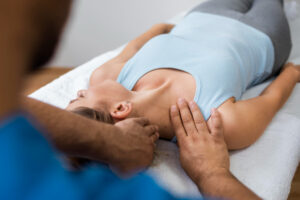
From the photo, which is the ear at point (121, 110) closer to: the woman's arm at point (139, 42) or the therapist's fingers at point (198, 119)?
the therapist's fingers at point (198, 119)

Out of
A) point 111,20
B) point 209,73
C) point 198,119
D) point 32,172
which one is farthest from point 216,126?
point 111,20

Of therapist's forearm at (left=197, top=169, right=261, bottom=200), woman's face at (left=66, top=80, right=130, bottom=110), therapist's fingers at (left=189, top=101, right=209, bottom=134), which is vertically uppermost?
woman's face at (left=66, top=80, right=130, bottom=110)

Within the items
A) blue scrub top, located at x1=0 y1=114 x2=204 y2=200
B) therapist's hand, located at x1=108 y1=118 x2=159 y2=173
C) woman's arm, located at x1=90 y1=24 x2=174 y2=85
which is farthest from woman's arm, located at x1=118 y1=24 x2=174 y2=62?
blue scrub top, located at x1=0 y1=114 x2=204 y2=200

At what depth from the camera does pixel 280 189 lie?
970 mm

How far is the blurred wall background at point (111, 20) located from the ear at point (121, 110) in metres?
1.65

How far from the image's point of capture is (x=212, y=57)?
4.15ft

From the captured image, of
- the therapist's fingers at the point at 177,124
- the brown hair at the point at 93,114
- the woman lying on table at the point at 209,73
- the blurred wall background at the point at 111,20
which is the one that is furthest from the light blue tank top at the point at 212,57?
the blurred wall background at the point at 111,20

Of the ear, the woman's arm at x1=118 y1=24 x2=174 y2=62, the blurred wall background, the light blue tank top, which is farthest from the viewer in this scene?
the blurred wall background

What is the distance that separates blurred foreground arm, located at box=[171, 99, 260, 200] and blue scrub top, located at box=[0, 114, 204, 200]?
54 centimetres

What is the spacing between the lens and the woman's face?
1.05 meters

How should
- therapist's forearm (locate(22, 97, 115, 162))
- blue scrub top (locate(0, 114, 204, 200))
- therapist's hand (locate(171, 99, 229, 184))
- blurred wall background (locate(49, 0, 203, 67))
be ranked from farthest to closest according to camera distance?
1. blurred wall background (locate(49, 0, 203, 67))
2. therapist's hand (locate(171, 99, 229, 184))
3. therapist's forearm (locate(22, 97, 115, 162))
4. blue scrub top (locate(0, 114, 204, 200))

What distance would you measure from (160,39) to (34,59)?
1.14 metres

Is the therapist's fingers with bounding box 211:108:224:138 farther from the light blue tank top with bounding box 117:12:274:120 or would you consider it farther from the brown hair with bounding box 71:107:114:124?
the brown hair with bounding box 71:107:114:124

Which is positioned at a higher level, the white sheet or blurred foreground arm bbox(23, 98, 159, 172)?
blurred foreground arm bbox(23, 98, 159, 172)
